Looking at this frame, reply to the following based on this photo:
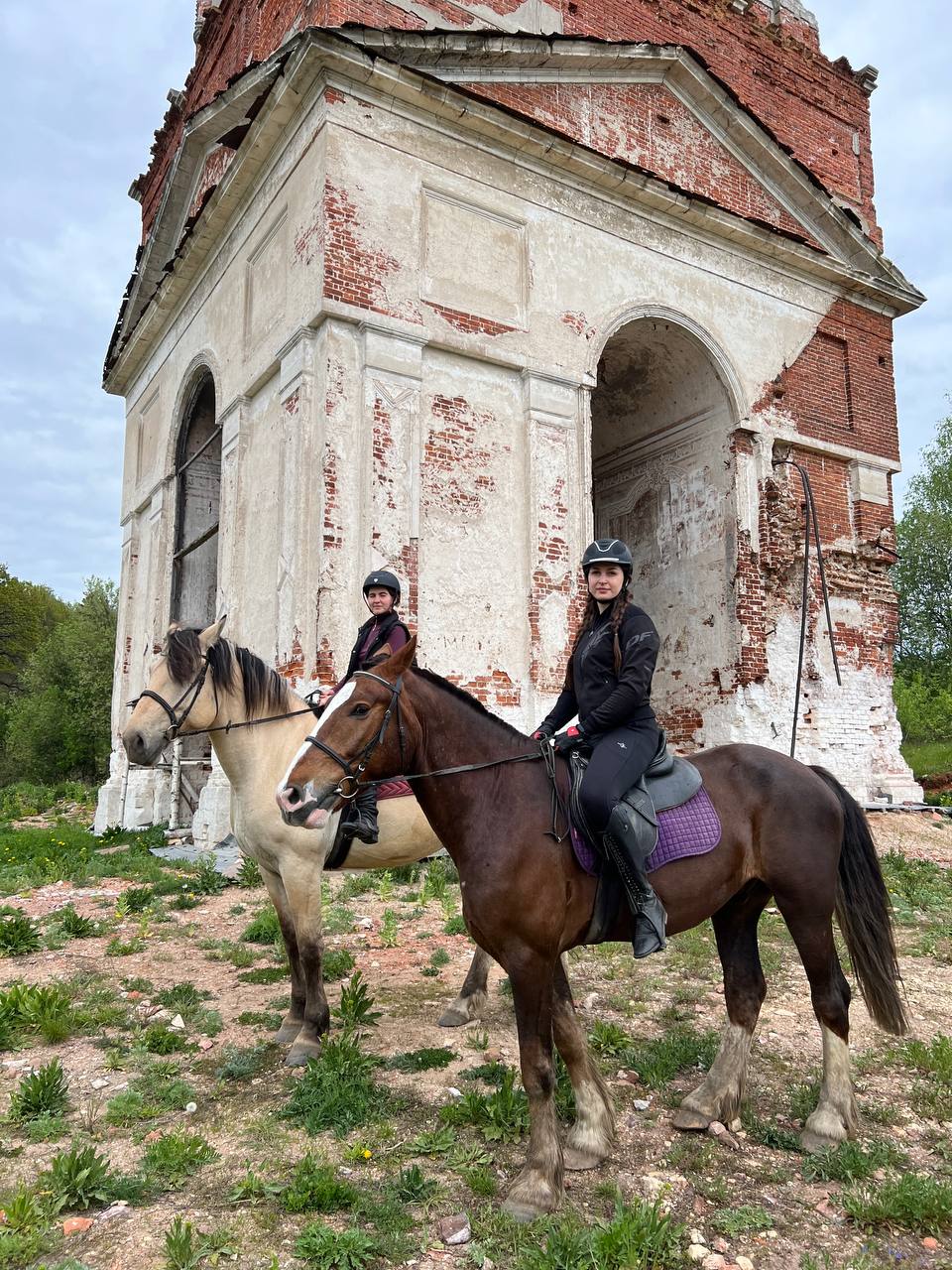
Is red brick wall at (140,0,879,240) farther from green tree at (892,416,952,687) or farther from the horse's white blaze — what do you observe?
green tree at (892,416,952,687)

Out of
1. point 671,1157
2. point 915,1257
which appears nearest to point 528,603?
point 671,1157

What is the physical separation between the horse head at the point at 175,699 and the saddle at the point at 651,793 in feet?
9.19

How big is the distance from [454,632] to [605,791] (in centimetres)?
688

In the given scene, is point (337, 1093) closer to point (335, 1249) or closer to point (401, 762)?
point (335, 1249)

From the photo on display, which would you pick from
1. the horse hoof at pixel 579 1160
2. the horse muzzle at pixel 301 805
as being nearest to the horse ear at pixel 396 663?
the horse muzzle at pixel 301 805

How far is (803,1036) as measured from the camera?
197 inches

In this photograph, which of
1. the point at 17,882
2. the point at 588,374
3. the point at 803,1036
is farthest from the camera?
the point at 588,374

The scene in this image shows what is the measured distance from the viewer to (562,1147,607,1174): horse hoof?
355 centimetres

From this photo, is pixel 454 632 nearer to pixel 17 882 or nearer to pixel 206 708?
pixel 206 708

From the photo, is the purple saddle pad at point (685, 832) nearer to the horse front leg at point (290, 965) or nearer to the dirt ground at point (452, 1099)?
the dirt ground at point (452, 1099)

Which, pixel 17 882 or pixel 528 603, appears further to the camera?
pixel 528 603

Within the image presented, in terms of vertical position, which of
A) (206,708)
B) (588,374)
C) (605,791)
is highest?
(588,374)

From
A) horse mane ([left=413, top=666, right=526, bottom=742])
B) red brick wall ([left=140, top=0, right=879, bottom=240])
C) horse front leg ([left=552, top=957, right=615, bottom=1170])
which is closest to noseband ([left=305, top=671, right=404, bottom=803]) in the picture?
horse mane ([left=413, top=666, right=526, bottom=742])

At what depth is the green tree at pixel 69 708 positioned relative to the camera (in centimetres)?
2830
